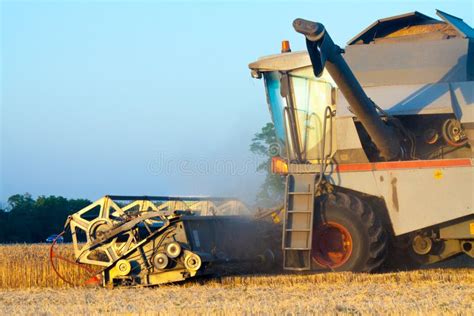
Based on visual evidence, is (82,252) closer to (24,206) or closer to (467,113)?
(467,113)

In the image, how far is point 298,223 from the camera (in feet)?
27.4

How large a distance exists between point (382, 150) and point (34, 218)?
2846cm

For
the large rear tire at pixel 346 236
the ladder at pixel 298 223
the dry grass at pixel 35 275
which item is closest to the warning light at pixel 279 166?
the ladder at pixel 298 223

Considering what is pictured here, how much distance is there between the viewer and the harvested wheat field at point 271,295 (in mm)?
5824

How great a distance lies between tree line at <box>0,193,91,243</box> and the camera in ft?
108

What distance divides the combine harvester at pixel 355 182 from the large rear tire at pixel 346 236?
1 centimetres

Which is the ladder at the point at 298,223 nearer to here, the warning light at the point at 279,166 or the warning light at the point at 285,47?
the warning light at the point at 279,166

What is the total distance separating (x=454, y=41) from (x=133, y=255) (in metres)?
4.15

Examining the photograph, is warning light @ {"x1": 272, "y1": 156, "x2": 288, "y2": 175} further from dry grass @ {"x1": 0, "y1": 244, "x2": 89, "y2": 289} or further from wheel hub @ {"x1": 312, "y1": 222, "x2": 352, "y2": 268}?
dry grass @ {"x1": 0, "y1": 244, "x2": 89, "y2": 289}

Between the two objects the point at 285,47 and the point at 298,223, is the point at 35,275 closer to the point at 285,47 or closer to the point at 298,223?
the point at 298,223

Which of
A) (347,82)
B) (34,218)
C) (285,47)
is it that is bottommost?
(34,218)

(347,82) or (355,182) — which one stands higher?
(347,82)

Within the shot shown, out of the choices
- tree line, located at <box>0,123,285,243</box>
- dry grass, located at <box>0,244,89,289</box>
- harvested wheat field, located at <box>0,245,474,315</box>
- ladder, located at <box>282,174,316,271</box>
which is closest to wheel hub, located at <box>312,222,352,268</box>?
ladder, located at <box>282,174,316,271</box>

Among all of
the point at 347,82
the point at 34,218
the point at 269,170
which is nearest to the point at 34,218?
the point at 34,218
